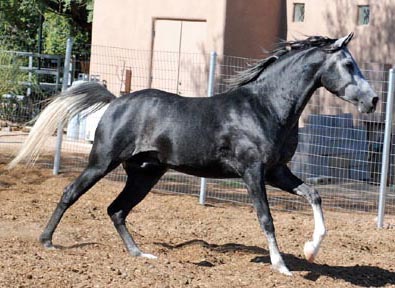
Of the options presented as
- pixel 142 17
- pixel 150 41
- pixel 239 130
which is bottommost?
pixel 239 130

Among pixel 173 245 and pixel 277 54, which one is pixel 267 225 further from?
pixel 173 245

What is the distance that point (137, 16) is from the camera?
19.7m

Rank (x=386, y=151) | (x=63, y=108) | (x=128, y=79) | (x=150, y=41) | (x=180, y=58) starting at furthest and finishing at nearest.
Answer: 1. (x=150, y=41)
2. (x=180, y=58)
3. (x=128, y=79)
4. (x=386, y=151)
5. (x=63, y=108)

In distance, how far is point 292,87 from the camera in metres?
7.45

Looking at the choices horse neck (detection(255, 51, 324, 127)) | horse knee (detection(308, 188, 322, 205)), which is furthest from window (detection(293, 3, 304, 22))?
horse knee (detection(308, 188, 322, 205))

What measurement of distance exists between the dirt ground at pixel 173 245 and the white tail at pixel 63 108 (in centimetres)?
99

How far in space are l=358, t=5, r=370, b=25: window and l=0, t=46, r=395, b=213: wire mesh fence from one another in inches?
47.4

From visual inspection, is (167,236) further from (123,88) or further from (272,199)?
(123,88)

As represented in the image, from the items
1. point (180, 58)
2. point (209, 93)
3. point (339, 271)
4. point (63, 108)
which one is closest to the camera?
point (339, 271)

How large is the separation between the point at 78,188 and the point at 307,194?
7.29ft

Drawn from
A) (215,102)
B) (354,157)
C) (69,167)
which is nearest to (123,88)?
(69,167)

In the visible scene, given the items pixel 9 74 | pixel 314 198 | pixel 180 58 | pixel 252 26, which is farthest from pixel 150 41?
pixel 314 198

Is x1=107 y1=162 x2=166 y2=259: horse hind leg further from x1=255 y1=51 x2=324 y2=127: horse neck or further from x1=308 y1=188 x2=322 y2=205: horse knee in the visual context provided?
x1=308 y1=188 x2=322 y2=205: horse knee

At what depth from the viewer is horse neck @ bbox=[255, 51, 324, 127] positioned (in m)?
7.40
